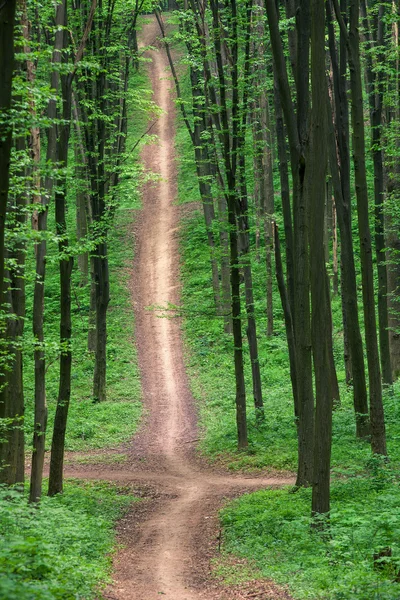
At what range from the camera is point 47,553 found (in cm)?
619

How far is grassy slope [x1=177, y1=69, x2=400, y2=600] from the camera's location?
7.20 metres

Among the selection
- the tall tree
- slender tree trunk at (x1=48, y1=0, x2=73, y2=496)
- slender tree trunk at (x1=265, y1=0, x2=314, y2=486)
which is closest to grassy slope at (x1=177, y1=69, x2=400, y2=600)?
slender tree trunk at (x1=265, y1=0, x2=314, y2=486)

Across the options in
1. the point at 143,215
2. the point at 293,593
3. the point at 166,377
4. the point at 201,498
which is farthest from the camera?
the point at 143,215

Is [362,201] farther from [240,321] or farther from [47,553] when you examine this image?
[47,553]

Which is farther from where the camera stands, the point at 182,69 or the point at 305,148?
the point at 182,69

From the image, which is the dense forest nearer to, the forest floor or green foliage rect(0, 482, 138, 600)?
green foliage rect(0, 482, 138, 600)

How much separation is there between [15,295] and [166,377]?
44.1 ft

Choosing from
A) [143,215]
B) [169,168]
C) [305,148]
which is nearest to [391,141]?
[305,148]

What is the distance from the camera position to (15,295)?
10992 millimetres

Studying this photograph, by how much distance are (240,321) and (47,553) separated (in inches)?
420

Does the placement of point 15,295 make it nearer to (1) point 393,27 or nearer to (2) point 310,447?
(2) point 310,447

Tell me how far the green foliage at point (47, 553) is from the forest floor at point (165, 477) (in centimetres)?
37

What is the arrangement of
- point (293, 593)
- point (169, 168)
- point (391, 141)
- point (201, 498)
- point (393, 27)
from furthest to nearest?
point (169, 168)
point (393, 27)
point (391, 141)
point (201, 498)
point (293, 593)

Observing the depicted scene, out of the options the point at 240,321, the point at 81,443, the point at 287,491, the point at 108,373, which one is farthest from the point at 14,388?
the point at 108,373
